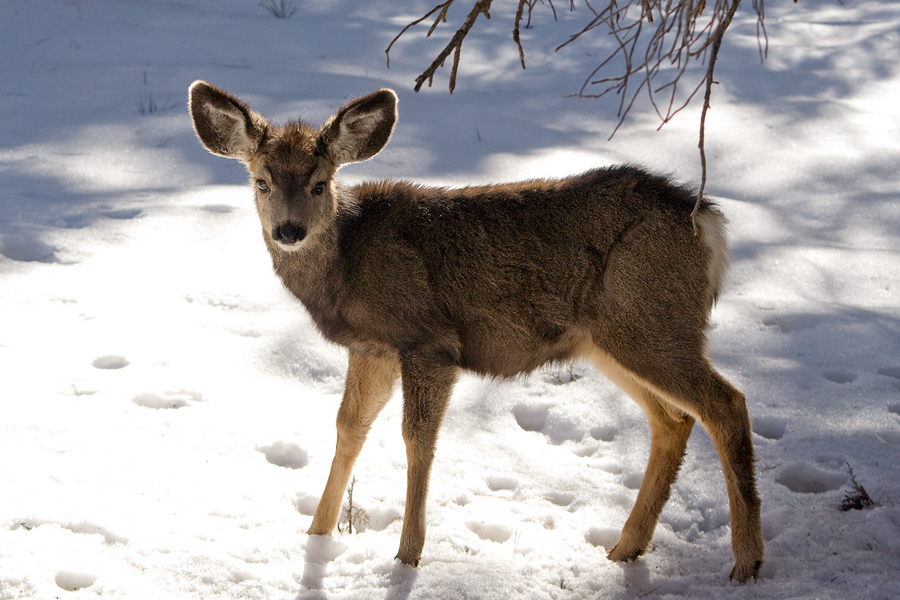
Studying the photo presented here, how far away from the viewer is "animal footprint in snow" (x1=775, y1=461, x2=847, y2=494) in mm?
4363

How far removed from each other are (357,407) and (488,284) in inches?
38.6

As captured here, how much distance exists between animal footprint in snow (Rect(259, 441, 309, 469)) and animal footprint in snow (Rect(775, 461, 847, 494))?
267 cm

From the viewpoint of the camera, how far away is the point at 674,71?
35.5ft

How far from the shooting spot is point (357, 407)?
4.32m

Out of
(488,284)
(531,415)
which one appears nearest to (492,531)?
(531,415)

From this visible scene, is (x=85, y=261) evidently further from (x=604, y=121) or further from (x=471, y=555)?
(x=604, y=121)

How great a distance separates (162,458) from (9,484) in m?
0.76

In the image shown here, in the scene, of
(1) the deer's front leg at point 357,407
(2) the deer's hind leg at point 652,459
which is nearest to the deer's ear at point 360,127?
(1) the deer's front leg at point 357,407

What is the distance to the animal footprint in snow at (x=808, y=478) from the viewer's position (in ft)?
14.3

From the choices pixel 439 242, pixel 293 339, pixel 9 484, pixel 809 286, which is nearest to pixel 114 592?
pixel 9 484

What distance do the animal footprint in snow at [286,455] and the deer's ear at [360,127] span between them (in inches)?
67.2

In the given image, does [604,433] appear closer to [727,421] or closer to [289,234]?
[727,421]

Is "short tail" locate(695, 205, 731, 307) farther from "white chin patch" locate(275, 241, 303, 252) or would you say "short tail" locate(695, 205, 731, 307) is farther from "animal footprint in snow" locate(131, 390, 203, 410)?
"animal footprint in snow" locate(131, 390, 203, 410)

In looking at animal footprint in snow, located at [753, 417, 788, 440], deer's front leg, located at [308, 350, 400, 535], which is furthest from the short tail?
deer's front leg, located at [308, 350, 400, 535]
